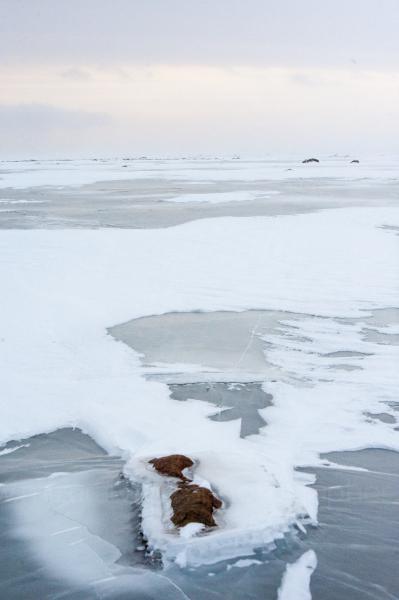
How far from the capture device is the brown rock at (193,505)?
3.52 meters

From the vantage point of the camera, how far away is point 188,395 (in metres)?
5.48

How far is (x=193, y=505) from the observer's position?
3.60 m

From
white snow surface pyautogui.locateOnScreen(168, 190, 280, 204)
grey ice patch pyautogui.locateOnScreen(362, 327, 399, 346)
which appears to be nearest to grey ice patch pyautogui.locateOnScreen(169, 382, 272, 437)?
grey ice patch pyautogui.locateOnScreen(362, 327, 399, 346)

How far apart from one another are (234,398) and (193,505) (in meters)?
1.87

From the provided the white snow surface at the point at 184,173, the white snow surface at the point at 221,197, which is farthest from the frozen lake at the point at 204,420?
the white snow surface at the point at 184,173

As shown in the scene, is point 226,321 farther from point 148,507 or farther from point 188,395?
point 148,507

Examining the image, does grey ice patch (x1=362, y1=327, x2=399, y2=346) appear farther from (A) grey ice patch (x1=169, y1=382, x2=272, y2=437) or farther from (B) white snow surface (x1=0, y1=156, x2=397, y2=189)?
(B) white snow surface (x1=0, y1=156, x2=397, y2=189)

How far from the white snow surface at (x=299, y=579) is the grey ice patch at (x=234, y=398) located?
1496 millimetres

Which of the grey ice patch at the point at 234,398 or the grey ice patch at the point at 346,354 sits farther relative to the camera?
the grey ice patch at the point at 346,354

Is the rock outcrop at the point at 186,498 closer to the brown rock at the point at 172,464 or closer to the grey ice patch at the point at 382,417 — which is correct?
the brown rock at the point at 172,464

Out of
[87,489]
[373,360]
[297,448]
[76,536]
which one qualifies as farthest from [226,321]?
[76,536]

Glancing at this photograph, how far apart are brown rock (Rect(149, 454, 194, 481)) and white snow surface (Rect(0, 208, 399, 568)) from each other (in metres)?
0.10

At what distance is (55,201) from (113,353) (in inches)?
700

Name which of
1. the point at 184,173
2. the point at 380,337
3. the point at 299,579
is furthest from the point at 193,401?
the point at 184,173
